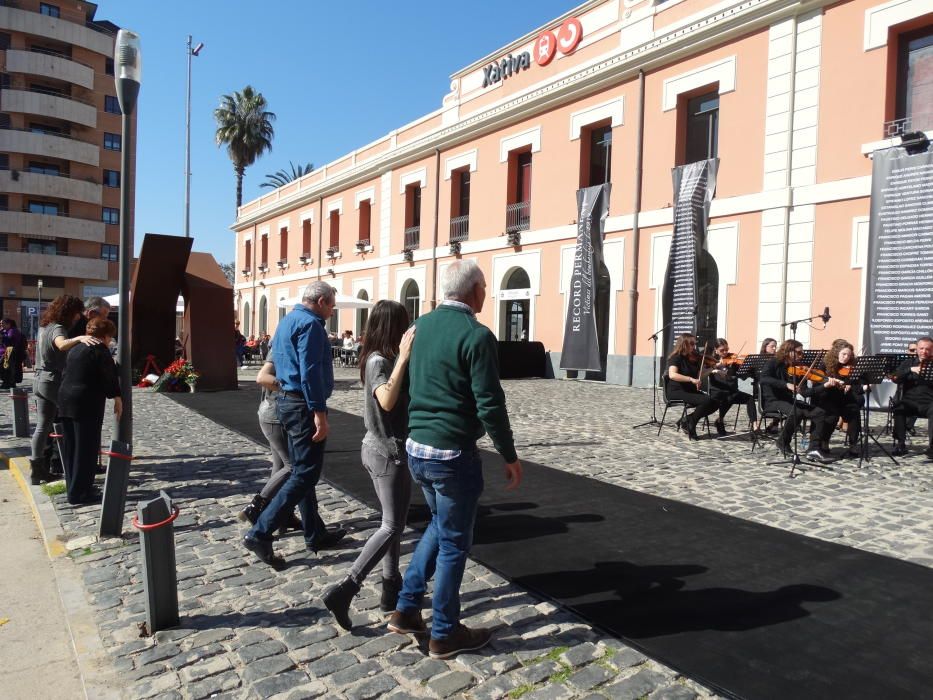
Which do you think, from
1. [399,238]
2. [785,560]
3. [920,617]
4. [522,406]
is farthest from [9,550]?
[399,238]

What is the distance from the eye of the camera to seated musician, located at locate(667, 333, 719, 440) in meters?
8.82

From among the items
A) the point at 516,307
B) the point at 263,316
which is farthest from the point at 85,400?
the point at 263,316

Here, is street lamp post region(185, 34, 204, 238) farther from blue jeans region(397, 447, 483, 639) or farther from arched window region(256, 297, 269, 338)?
blue jeans region(397, 447, 483, 639)

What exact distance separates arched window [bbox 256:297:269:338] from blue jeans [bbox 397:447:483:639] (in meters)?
36.5

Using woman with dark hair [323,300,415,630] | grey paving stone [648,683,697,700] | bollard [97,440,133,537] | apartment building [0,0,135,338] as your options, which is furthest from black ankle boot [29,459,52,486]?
apartment building [0,0,135,338]

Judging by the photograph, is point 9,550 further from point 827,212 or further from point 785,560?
point 827,212

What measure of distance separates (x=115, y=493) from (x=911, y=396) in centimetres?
834

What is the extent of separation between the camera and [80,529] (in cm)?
493

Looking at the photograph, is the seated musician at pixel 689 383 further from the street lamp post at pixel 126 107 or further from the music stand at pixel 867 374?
the street lamp post at pixel 126 107

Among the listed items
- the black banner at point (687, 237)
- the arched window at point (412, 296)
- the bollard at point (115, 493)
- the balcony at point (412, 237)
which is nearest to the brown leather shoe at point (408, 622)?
the bollard at point (115, 493)

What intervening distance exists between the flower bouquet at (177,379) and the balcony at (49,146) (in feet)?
119

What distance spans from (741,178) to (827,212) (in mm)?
2134

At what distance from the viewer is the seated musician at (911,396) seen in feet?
25.7

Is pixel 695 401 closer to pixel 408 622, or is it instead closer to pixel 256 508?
pixel 256 508
